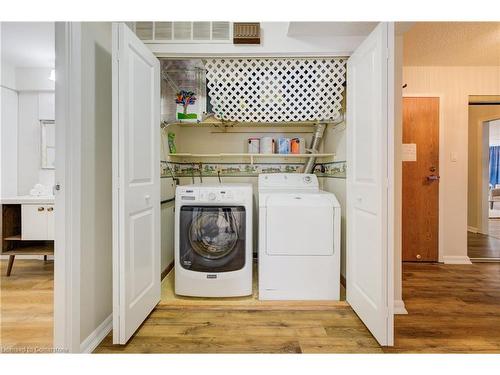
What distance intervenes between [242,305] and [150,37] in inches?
85.9

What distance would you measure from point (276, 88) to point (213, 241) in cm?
148

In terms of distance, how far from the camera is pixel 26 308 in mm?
2303

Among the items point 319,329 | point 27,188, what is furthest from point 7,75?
point 319,329

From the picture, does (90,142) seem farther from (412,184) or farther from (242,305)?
(412,184)

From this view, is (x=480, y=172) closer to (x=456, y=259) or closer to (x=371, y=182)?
(x=456, y=259)

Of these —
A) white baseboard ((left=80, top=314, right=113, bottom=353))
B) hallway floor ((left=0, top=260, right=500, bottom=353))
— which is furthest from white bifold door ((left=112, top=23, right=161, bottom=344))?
hallway floor ((left=0, top=260, right=500, bottom=353))

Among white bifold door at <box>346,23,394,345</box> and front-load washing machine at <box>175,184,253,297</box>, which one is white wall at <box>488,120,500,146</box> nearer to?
white bifold door at <box>346,23,394,345</box>

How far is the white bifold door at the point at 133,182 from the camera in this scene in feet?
5.63

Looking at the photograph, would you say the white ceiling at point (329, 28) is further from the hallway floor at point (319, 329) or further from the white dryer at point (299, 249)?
the hallway floor at point (319, 329)

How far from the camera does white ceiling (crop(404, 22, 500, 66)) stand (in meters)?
2.61

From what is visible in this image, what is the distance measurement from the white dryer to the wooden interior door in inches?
65.5

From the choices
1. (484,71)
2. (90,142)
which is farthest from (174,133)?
(484,71)

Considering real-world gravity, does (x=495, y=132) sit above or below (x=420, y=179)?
above

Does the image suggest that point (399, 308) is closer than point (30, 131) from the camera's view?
Yes
